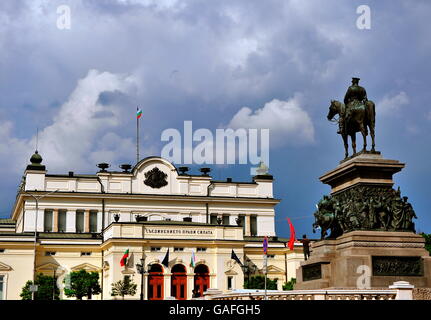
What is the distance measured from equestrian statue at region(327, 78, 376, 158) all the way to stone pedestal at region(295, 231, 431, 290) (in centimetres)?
383

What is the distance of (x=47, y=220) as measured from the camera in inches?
3297

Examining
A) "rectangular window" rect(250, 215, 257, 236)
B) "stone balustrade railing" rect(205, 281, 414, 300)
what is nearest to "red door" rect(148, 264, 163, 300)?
"rectangular window" rect(250, 215, 257, 236)

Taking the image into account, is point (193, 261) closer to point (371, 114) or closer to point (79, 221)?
point (79, 221)

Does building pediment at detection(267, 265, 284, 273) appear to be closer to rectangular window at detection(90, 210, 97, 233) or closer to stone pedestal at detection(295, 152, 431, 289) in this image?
rectangular window at detection(90, 210, 97, 233)

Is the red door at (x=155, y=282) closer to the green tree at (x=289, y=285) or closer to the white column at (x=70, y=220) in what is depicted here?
the green tree at (x=289, y=285)

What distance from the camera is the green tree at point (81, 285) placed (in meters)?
70.7

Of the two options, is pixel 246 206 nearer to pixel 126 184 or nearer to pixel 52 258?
pixel 126 184

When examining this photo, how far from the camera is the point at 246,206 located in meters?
89.9

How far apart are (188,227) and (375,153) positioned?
49.7 metres

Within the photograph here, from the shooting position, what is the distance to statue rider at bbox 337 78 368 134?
28484 millimetres

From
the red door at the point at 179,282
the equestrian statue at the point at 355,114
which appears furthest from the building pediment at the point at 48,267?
the equestrian statue at the point at 355,114

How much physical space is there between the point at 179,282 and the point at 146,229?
6447 millimetres

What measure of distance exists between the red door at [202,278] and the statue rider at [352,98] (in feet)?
156

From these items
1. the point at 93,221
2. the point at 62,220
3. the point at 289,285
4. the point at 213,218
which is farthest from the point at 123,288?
the point at 213,218
